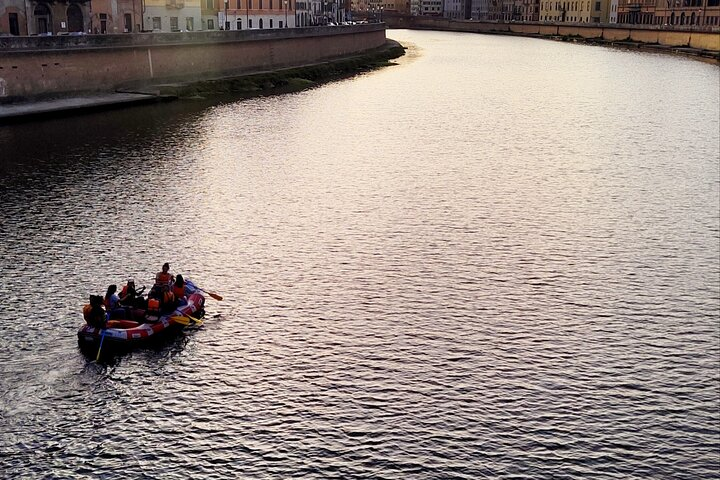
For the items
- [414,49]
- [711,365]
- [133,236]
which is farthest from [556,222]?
[414,49]

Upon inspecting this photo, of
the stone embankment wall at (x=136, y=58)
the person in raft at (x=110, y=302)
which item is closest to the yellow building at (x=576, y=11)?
the stone embankment wall at (x=136, y=58)

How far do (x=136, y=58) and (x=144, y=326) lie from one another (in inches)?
1796

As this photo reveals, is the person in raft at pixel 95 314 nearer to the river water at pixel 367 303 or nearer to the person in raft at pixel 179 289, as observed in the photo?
the river water at pixel 367 303

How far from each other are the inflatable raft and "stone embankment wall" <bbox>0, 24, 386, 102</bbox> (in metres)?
35.1

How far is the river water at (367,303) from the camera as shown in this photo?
18719mm

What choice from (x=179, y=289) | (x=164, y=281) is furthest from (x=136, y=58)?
(x=179, y=289)

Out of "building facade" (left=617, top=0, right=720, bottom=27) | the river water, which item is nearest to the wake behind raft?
the river water

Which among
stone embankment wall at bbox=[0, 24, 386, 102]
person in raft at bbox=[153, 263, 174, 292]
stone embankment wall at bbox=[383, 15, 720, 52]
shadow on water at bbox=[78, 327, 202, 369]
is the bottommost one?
shadow on water at bbox=[78, 327, 202, 369]

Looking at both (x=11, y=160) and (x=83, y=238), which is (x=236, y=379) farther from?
(x=11, y=160)

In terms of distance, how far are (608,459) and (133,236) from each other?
2002 centimetres

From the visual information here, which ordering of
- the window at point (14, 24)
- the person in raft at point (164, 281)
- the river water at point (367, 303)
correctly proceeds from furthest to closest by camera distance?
the window at point (14, 24), the person in raft at point (164, 281), the river water at point (367, 303)

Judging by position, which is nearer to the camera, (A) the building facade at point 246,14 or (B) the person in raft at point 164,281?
(B) the person in raft at point 164,281

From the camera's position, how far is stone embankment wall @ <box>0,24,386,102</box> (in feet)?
177

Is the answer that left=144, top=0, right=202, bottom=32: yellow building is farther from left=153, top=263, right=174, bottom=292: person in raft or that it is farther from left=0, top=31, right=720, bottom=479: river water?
left=153, top=263, right=174, bottom=292: person in raft
